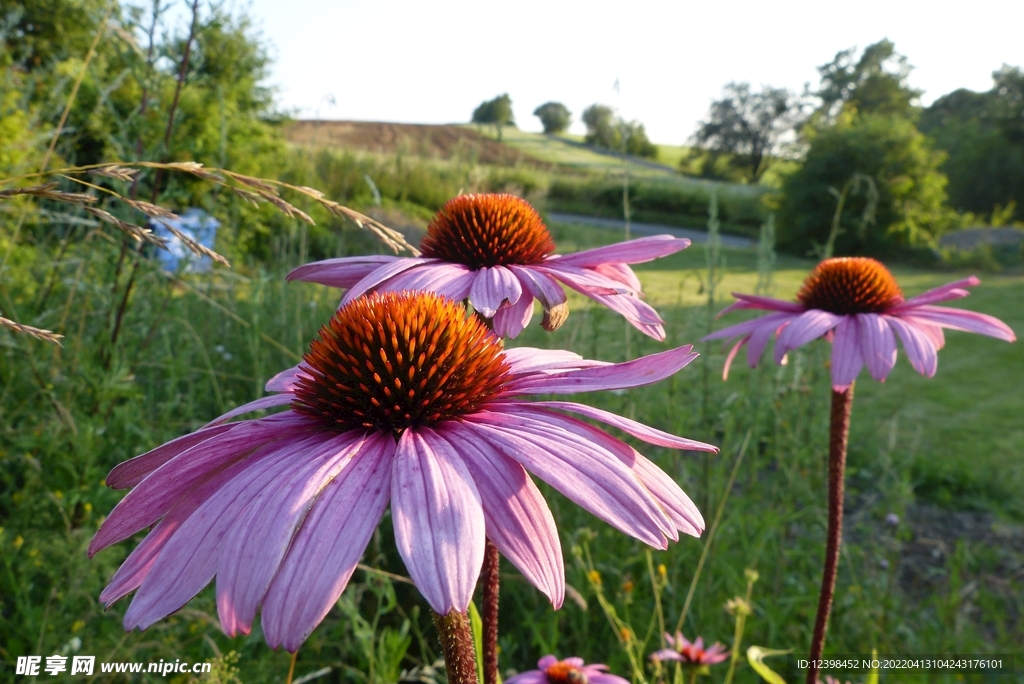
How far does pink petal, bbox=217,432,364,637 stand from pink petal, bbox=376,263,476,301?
0.47 m

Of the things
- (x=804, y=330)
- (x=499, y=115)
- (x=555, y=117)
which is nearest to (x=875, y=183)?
(x=499, y=115)

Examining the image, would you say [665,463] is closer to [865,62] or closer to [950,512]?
[950,512]

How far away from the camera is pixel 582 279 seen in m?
1.06

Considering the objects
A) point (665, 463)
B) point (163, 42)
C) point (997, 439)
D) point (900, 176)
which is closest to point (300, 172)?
point (163, 42)

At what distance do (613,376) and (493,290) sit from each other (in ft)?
1.06

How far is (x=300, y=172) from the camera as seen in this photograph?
22.4ft

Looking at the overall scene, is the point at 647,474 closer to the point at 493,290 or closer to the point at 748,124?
the point at 493,290

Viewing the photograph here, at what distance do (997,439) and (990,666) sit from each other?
9.03ft

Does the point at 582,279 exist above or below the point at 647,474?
above

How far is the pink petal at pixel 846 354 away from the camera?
124 cm

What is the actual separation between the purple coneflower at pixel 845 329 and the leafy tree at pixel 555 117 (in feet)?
116

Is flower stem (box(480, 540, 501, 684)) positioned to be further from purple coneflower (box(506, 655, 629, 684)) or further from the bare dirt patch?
the bare dirt patch

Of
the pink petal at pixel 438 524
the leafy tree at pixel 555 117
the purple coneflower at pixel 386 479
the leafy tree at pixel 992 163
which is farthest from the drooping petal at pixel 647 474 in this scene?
the leafy tree at pixel 555 117

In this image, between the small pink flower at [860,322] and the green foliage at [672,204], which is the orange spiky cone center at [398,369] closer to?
the small pink flower at [860,322]
